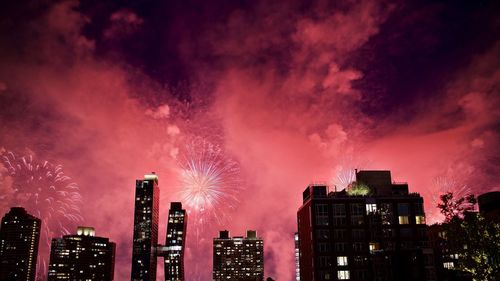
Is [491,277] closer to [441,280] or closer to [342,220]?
[342,220]

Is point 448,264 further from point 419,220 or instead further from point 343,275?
point 343,275

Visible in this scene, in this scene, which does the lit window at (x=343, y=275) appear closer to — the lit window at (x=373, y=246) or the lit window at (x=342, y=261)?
the lit window at (x=342, y=261)

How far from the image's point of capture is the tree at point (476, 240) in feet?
183

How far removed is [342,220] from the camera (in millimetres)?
128750

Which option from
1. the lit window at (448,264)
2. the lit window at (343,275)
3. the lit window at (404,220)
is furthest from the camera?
the lit window at (448,264)

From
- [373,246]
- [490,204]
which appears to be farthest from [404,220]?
[490,204]

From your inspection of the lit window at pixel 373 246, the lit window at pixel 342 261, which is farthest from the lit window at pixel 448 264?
the lit window at pixel 342 261

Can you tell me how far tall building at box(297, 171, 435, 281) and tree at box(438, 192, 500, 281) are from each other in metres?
66.7

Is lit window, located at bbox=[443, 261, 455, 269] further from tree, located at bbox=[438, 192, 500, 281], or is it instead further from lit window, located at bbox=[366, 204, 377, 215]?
tree, located at bbox=[438, 192, 500, 281]

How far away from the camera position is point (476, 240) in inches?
2240

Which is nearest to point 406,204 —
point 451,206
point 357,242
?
point 357,242

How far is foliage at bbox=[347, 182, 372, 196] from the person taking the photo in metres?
133

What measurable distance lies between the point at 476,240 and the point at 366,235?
7197 cm

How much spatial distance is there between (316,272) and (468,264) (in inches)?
2691
